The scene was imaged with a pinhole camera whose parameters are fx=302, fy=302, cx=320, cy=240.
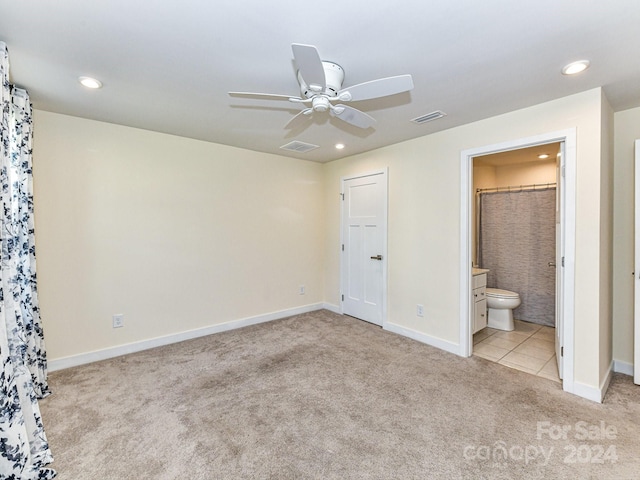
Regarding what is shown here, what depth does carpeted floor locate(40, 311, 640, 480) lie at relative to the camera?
1707 millimetres

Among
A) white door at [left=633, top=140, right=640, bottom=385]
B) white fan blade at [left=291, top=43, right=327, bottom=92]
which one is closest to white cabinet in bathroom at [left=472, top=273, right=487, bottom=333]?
white door at [left=633, top=140, right=640, bottom=385]

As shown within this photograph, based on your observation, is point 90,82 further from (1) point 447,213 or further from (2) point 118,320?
(1) point 447,213

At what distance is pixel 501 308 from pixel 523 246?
1122mm

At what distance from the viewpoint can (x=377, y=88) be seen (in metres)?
1.73

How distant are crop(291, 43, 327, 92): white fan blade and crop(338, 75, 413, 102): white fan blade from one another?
0.16 metres

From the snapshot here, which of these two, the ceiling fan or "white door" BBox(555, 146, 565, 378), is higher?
the ceiling fan

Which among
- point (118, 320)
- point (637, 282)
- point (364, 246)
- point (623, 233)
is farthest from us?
point (364, 246)

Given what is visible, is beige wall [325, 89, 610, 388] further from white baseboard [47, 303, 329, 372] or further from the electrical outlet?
the electrical outlet

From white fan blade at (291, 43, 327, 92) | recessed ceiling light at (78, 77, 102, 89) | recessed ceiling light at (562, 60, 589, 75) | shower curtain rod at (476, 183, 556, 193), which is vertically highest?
recessed ceiling light at (78, 77, 102, 89)

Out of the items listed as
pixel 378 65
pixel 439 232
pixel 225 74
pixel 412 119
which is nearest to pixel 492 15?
pixel 378 65

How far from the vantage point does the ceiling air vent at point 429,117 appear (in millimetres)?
2793

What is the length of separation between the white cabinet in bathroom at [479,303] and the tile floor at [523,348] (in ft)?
0.46


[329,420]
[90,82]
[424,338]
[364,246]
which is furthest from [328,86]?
[424,338]

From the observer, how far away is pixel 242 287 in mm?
4113
